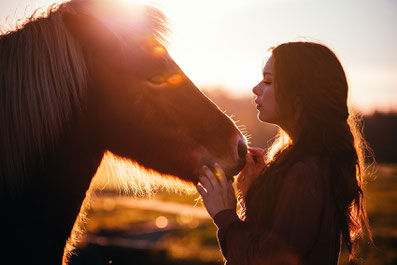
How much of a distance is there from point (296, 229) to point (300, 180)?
11.5 inches

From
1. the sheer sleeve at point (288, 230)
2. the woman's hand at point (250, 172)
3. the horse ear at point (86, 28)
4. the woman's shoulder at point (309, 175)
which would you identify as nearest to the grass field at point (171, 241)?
the woman's hand at point (250, 172)

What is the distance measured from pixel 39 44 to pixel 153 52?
634 millimetres

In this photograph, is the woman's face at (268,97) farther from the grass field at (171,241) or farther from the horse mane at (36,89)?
the horse mane at (36,89)

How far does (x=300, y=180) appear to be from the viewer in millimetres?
2029

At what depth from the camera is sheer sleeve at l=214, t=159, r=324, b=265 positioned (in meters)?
1.91

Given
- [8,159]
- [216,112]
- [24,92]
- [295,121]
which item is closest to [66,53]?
[24,92]

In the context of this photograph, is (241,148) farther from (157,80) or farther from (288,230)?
(157,80)

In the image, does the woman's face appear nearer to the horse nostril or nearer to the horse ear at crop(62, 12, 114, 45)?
the horse nostril

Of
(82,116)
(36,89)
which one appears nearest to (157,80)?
(82,116)

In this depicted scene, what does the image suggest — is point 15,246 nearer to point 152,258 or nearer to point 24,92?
point 24,92

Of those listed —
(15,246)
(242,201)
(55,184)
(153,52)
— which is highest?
(153,52)

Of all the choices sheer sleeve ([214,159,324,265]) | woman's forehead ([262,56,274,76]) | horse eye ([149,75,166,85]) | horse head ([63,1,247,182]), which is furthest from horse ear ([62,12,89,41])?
sheer sleeve ([214,159,324,265])

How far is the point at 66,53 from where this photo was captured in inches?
74.1

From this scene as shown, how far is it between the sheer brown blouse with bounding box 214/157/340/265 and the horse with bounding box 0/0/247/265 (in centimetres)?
36
